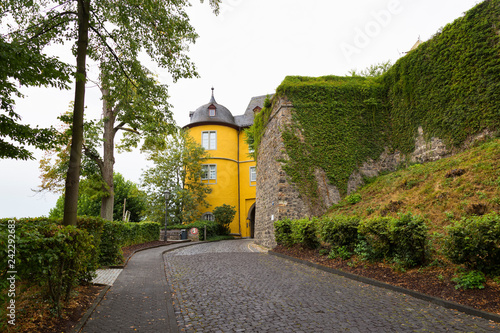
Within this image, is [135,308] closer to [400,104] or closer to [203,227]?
[400,104]

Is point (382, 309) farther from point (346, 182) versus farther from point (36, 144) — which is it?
point (346, 182)

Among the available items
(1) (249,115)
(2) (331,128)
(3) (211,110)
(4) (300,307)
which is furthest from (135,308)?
(1) (249,115)

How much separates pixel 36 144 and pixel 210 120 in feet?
80.9

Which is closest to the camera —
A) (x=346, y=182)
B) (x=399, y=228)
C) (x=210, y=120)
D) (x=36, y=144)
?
(x=36, y=144)

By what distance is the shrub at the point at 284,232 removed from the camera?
12.1 meters

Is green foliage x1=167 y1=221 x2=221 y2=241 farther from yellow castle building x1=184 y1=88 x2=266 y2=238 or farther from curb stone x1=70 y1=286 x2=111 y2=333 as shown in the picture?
curb stone x1=70 y1=286 x2=111 y2=333

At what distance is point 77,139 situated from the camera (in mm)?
5957

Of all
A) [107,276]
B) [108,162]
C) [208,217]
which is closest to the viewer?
[107,276]

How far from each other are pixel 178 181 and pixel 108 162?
1200cm

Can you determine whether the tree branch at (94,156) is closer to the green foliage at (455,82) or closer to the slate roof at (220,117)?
the green foliage at (455,82)

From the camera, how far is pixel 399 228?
253 inches

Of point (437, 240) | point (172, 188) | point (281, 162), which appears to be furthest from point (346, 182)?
point (172, 188)

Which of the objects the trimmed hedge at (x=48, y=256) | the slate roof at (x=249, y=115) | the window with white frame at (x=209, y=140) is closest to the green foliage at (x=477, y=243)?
the trimmed hedge at (x=48, y=256)

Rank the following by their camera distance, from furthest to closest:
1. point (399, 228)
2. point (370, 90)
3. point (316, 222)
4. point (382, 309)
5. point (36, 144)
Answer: point (370, 90) < point (316, 222) < point (399, 228) < point (36, 144) < point (382, 309)
